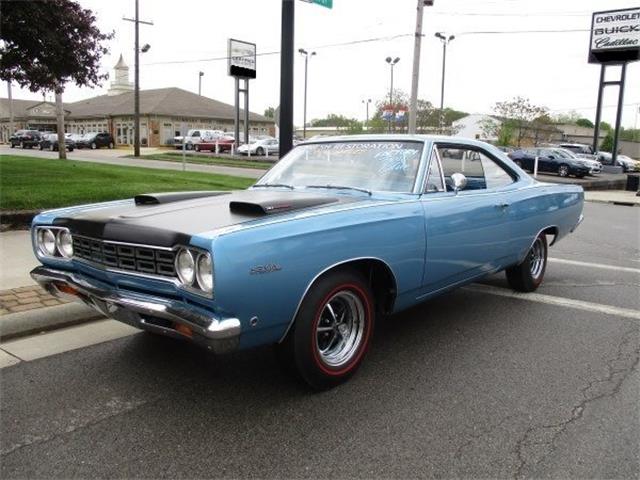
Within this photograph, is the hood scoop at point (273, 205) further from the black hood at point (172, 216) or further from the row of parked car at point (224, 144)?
the row of parked car at point (224, 144)

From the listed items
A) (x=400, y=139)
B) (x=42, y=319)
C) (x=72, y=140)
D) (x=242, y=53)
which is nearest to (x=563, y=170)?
(x=242, y=53)

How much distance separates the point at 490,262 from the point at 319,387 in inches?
85.1

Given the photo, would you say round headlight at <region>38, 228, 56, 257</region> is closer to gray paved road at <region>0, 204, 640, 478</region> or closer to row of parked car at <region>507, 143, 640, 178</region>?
gray paved road at <region>0, 204, 640, 478</region>

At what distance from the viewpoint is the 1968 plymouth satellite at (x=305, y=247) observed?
2.94 metres

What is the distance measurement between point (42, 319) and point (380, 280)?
2751 mm

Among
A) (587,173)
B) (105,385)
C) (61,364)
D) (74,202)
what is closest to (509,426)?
(105,385)

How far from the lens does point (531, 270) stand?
6.01 m

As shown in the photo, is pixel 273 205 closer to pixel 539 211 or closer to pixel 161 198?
pixel 161 198

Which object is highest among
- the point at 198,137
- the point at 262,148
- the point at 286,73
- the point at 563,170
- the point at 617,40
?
the point at 617,40

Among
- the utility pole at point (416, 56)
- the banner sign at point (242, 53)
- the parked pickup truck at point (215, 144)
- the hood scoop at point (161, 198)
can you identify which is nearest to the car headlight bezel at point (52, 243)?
the hood scoop at point (161, 198)

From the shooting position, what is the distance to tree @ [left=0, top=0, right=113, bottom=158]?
1071 centimetres

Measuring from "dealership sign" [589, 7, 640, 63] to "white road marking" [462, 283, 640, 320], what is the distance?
3237 centimetres

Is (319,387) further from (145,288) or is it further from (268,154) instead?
(268,154)

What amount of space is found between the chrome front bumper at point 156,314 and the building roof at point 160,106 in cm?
5391
